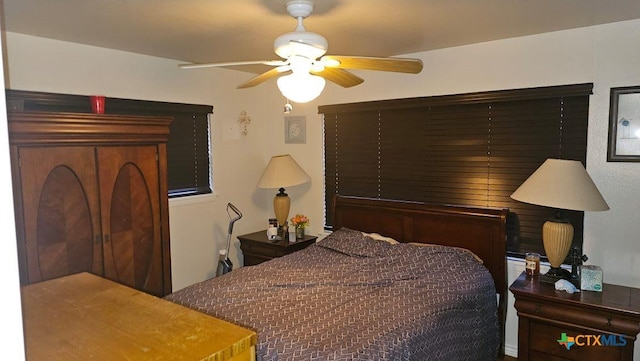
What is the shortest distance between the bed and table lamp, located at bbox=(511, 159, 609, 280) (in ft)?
1.16

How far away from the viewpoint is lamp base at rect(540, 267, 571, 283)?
2.76 m

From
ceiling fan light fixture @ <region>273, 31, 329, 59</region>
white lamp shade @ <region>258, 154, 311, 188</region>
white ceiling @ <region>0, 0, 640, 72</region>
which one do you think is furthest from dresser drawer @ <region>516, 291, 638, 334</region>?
white lamp shade @ <region>258, 154, 311, 188</region>

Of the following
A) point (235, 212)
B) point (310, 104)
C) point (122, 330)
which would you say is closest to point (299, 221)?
point (235, 212)

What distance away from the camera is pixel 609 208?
8.93ft

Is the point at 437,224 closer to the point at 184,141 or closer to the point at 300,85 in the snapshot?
the point at 300,85

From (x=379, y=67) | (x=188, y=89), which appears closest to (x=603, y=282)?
(x=379, y=67)

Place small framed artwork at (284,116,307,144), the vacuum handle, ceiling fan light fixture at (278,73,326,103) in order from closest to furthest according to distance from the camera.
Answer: ceiling fan light fixture at (278,73,326,103) → the vacuum handle → small framed artwork at (284,116,307,144)

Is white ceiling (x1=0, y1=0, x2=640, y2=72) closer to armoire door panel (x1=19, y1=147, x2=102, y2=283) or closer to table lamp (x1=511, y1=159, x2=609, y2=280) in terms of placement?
armoire door panel (x1=19, y1=147, x2=102, y2=283)

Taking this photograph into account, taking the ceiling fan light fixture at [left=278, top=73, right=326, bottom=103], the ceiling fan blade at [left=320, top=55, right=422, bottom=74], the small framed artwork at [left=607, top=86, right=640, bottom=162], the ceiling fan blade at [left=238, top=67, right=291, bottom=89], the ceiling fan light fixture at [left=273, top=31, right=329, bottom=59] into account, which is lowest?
the small framed artwork at [left=607, top=86, right=640, bottom=162]

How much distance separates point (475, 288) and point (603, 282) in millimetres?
863

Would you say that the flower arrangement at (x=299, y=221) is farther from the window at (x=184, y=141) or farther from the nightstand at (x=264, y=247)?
the window at (x=184, y=141)

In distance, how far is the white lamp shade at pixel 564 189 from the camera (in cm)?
256

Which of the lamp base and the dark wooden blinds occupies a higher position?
the dark wooden blinds

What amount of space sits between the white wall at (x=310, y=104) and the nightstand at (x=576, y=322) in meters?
0.45
